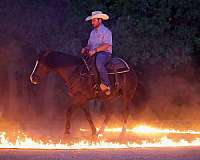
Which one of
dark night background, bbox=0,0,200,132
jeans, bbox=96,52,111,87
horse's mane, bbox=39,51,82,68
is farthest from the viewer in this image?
dark night background, bbox=0,0,200,132

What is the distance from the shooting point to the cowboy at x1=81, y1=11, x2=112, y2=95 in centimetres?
1485

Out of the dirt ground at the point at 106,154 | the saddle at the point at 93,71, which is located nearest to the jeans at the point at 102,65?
the saddle at the point at 93,71

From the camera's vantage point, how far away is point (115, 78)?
1596 centimetres

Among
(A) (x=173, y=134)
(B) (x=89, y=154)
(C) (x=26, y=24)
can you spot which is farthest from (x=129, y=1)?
(B) (x=89, y=154)

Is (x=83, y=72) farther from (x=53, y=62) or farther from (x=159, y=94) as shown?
(x=159, y=94)

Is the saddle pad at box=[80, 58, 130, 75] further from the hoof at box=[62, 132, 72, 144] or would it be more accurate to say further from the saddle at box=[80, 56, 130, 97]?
the hoof at box=[62, 132, 72, 144]

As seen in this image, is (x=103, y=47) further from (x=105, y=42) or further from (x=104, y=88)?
(x=104, y=88)

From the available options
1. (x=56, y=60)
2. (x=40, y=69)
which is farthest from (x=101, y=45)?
(x=40, y=69)

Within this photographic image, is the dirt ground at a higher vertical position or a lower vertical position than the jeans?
lower

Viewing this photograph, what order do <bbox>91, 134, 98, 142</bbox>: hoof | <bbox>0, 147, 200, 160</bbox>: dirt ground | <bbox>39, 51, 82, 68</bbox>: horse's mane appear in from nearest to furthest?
<bbox>0, 147, 200, 160</bbox>: dirt ground → <bbox>91, 134, 98, 142</bbox>: hoof → <bbox>39, 51, 82, 68</bbox>: horse's mane

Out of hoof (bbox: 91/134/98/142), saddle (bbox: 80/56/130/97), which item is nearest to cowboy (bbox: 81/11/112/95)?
saddle (bbox: 80/56/130/97)

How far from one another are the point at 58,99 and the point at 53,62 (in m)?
12.7

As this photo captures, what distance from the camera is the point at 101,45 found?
49.1 ft

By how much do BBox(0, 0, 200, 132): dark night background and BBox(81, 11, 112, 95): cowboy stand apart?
247 inches
